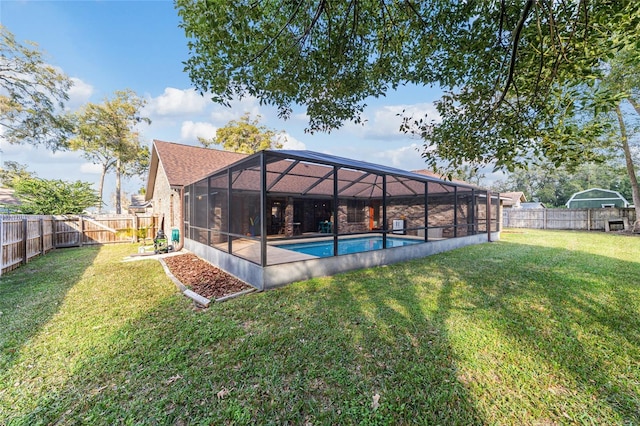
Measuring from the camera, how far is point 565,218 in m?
17.8

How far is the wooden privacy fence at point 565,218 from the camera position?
1578 cm

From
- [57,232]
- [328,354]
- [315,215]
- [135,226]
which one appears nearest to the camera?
[328,354]

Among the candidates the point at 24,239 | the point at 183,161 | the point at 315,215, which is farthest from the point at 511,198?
the point at 24,239

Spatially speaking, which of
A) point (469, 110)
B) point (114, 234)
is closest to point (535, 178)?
point (469, 110)

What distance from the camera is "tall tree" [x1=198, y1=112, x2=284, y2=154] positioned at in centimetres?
2480

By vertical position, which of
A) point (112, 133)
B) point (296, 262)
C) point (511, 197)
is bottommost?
point (296, 262)

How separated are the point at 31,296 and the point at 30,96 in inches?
722

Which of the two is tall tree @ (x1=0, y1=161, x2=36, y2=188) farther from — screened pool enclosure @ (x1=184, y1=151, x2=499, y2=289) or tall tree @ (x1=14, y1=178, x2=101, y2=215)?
screened pool enclosure @ (x1=184, y1=151, x2=499, y2=289)

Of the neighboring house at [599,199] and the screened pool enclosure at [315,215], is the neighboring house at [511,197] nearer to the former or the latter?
the neighboring house at [599,199]

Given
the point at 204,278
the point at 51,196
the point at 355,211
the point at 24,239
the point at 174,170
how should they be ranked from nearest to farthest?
1. the point at 204,278
2. the point at 24,239
3. the point at 174,170
4. the point at 51,196
5. the point at 355,211

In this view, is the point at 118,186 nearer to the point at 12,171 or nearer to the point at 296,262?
the point at 12,171

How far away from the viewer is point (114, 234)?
11984 mm

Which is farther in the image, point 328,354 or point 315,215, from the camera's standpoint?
point 315,215

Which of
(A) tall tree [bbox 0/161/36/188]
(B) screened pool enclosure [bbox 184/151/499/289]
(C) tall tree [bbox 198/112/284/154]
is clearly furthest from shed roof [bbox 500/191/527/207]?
(A) tall tree [bbox 0/161/36/188]
